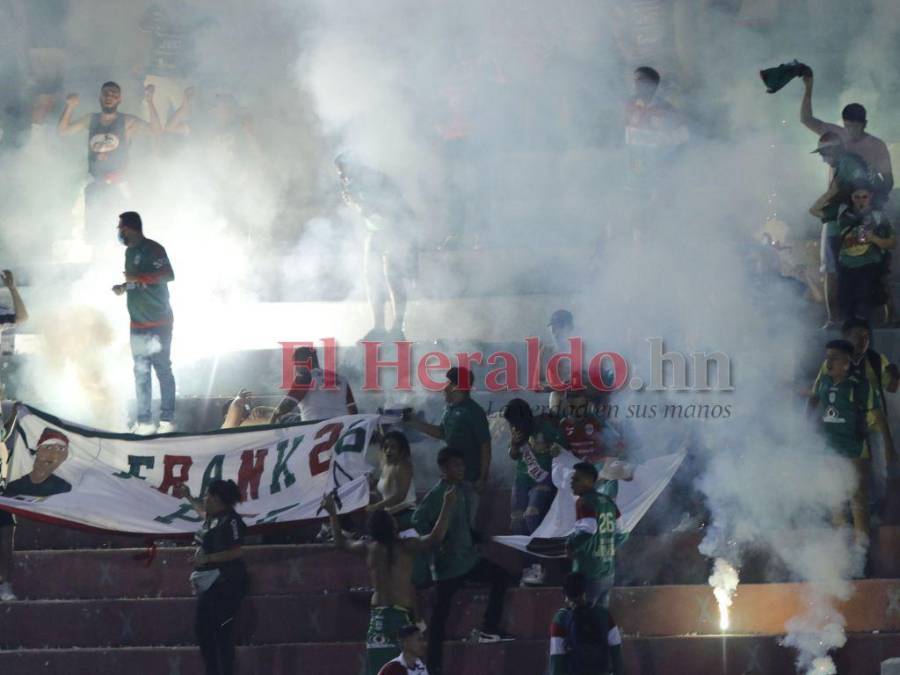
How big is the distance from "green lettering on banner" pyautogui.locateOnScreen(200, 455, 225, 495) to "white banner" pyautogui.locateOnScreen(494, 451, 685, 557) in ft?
6.07

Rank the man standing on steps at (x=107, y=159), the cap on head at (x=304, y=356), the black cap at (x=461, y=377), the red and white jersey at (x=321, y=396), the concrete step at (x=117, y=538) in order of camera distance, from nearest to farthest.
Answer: the black cap at (x=461, y=377)
the concrete step at (x=117, y=538)
the red and white jersey at (x=321, y=396)
the cap on head at (x=304, y=356)
the man standing on steps at (x=107, y=159)

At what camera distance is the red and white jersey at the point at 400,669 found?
340 inches

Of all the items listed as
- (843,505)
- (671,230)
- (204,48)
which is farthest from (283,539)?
(204,48)

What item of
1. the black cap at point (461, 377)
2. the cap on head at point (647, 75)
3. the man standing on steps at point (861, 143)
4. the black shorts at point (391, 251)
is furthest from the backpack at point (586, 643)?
the cap on head at point (647, 75)

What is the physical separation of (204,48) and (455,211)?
3.73 m

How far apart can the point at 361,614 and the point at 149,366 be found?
3142 millimetres

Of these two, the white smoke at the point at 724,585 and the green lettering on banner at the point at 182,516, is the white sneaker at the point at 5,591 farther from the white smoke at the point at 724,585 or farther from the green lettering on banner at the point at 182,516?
the white smoke at the point at 724,585

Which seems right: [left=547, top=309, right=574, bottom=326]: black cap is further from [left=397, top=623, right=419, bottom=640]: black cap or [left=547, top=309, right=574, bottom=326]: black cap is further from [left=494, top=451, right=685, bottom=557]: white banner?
[left=397, top=623, right=419, bottom=640]: black cap

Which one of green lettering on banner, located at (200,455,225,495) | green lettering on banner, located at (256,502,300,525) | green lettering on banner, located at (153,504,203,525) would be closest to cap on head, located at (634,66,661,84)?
green lettering on banner, located at (200,455,225,495)

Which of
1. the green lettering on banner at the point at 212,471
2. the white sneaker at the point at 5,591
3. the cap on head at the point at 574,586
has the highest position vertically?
the green lettering on banner at the point at 212,471

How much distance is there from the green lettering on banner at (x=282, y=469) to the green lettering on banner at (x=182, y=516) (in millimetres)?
491

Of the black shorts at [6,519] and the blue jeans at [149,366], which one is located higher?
the blue jeans at [149,366]

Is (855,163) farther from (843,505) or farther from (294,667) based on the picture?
(294,667)

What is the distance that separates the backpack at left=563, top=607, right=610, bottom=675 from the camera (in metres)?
8.93
